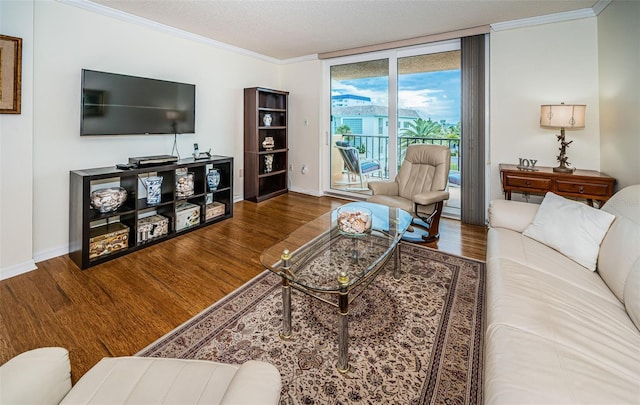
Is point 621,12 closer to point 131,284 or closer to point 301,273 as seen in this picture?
point 301,273

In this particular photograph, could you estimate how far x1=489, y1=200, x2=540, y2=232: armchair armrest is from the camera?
2.28 m

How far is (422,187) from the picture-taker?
3.60 meters

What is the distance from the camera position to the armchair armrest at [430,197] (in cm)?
304

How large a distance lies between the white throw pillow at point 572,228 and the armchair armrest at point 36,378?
2.47 meters

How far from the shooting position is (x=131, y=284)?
8.02 ft

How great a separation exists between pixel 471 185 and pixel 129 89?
13.4 feet

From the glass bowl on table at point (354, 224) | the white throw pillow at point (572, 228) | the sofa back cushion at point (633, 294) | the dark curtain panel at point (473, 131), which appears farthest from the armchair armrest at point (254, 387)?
the dark curtain panel at point (473, 131)

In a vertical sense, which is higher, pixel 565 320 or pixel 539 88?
pixel 539 88

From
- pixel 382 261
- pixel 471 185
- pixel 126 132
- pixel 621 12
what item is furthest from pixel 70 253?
pixel 621 12

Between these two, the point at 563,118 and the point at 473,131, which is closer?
the point at 563,118

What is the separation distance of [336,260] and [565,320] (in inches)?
50.4

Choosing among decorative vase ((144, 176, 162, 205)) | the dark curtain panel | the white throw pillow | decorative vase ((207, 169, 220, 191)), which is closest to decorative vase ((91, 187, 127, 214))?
decorative vase ((144, 176, 162, 205))

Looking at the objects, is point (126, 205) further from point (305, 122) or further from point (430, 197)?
point (305, 122)

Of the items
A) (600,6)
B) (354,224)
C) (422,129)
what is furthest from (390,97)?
(354,224)
